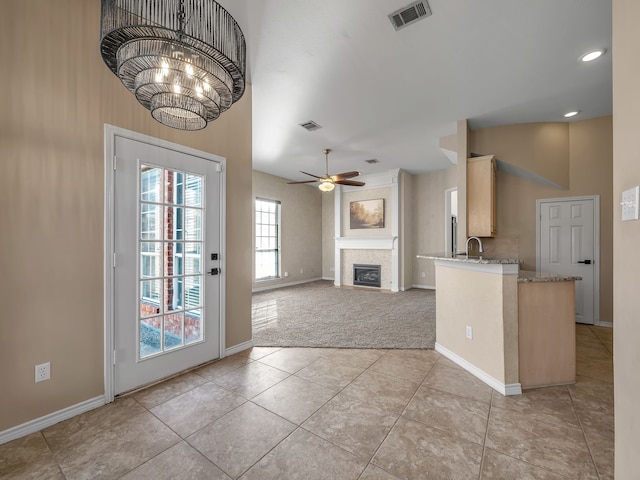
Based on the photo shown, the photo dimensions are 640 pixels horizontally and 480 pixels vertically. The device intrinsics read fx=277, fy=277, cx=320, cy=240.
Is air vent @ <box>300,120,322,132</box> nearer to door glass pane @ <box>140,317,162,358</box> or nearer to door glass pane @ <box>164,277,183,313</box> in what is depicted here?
door glass pane @ <box>164,277,183,313</box>

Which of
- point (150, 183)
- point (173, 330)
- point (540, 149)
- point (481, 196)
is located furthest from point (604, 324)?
point (150, 183)

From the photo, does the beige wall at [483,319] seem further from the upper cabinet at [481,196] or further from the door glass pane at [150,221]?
the door glass pane at [150,221]

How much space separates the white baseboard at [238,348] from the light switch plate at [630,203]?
3128 mm

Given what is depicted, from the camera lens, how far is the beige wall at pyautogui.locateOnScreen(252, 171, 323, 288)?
710 centimetres

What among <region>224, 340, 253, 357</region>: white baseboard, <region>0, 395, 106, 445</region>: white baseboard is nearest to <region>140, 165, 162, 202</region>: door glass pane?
<region>0, 395, 106, 445</region>: white baseboard

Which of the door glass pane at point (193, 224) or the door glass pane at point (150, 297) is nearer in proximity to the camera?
the door glass pane at point (150, 297)

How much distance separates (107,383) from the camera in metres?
2.10

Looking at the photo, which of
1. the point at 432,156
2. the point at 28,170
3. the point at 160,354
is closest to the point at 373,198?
the point at 432,156

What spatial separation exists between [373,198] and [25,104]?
6513 mm

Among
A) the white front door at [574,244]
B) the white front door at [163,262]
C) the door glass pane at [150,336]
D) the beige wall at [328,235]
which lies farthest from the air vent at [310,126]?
the beige wall at [328,235]

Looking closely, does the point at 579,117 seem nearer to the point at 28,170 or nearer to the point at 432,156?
the point at 432,156

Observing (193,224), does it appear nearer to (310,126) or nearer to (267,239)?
(310,126)

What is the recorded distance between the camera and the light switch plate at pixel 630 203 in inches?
36.9

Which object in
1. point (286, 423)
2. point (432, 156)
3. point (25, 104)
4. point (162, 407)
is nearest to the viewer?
point (25, 104)
